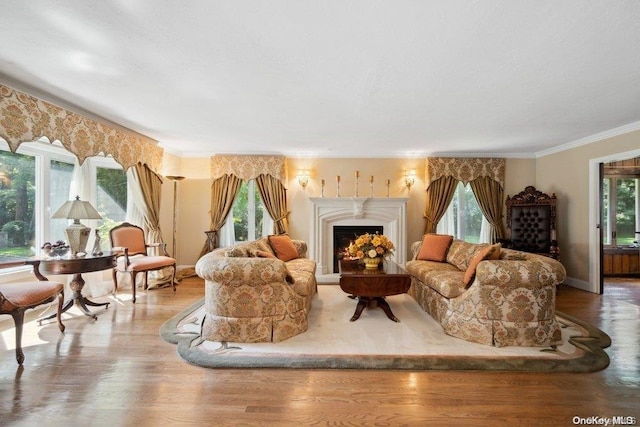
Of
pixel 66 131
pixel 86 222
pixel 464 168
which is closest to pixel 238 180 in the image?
pixel 86 222

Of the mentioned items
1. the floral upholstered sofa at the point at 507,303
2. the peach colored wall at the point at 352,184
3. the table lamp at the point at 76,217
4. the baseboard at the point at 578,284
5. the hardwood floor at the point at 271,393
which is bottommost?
the hardwood floor at the point at 271,393

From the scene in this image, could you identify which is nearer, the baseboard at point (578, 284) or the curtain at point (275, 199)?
the baseboard at point (578, 284)

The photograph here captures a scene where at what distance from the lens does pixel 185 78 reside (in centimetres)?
267

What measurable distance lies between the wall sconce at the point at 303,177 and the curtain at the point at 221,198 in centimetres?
137

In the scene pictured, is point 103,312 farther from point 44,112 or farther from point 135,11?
point 135,11

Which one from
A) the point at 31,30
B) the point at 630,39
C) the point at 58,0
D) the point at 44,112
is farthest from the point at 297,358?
the point at 44,112

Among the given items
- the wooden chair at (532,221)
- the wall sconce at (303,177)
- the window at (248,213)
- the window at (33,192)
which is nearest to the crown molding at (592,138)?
the wooden chair at (532,221)

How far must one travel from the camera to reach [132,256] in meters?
4.36

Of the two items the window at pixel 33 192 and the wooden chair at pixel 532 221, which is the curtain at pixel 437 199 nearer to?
the wooden chair at pixel 532 221

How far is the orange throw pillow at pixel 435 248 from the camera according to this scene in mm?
4359

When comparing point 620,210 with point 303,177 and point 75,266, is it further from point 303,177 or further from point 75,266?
point 75,266

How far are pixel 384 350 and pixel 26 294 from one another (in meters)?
3.34

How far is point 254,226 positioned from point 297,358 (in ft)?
13.1

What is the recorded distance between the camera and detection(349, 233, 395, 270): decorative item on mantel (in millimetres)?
3588
